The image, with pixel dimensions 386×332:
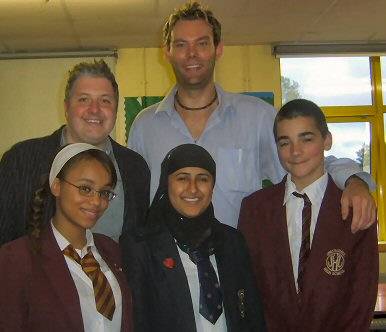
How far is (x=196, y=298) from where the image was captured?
2090 millimetres

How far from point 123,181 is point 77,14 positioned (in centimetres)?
371

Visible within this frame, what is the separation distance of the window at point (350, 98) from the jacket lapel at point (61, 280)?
6077 mm

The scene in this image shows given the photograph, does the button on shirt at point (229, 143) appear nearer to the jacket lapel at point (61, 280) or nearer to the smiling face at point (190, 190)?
the smiling face at point (190, 190)

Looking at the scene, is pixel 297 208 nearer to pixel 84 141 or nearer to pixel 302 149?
pixel 302 149

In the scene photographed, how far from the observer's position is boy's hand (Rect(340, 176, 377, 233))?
84.7 inches

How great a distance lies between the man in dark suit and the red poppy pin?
0.26 meters

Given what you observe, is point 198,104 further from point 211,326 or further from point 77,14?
point 77,14

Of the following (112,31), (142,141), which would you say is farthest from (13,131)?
(142,141)

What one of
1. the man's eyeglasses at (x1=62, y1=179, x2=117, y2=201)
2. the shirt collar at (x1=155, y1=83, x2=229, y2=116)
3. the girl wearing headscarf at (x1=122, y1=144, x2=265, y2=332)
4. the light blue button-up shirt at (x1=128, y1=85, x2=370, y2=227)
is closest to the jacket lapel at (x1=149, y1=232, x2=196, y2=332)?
the girl wearing headscarf at (x1=122, y1=144, x2=265, y2=332)

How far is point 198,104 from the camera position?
2908 mm

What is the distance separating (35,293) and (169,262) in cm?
56

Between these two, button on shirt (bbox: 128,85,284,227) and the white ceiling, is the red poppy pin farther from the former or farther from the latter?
the white ceiling

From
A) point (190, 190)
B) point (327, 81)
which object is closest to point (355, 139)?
point (327, 81)

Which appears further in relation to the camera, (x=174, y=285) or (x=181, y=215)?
(x=181, y=215)
